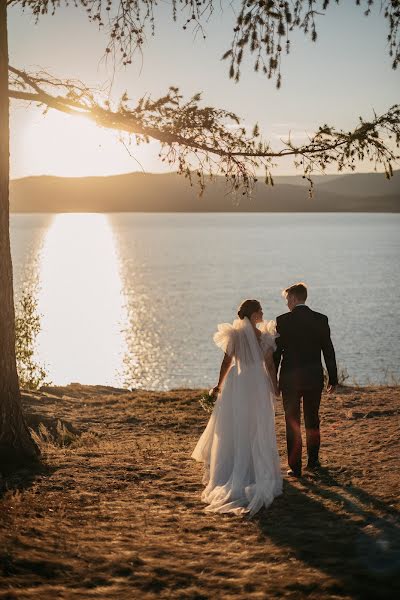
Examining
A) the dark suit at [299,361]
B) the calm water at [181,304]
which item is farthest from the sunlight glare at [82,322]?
the dark suit at [299,361]

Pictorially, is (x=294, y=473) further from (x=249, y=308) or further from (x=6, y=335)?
(x=6, y=335)

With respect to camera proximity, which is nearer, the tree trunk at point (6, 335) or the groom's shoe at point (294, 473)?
the groom's shoe at point (294, 473)

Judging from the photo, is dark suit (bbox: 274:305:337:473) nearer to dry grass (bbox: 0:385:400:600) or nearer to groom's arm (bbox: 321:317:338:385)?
groom's arm (bbox: 321:317:338:385)

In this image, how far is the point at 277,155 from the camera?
33.8ft

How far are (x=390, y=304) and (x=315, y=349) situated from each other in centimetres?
6478

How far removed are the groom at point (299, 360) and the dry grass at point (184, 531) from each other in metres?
0.64

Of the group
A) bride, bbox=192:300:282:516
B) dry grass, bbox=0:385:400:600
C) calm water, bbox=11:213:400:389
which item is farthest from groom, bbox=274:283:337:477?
calm water, bbox=11:213:400:389

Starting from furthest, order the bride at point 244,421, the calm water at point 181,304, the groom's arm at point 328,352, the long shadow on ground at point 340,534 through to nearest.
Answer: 1. the calm water at point 181,304
2. the groom's arm at point 328,352
3. the bride at point 244,421
4. the long shadow on ground at point 340,534

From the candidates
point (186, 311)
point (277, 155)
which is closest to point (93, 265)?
point (186, 311)

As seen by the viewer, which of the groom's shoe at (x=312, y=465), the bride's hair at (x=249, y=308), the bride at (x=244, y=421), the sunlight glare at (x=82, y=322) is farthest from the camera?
the sunlight glare at (x=82, y=322)

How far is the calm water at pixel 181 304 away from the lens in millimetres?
49156

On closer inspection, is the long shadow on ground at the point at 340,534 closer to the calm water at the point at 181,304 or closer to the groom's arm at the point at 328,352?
the groom's arm at the point at 328,352

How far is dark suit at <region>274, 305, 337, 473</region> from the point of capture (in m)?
8.91

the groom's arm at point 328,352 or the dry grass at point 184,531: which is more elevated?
the groom's arm at point 328,352
